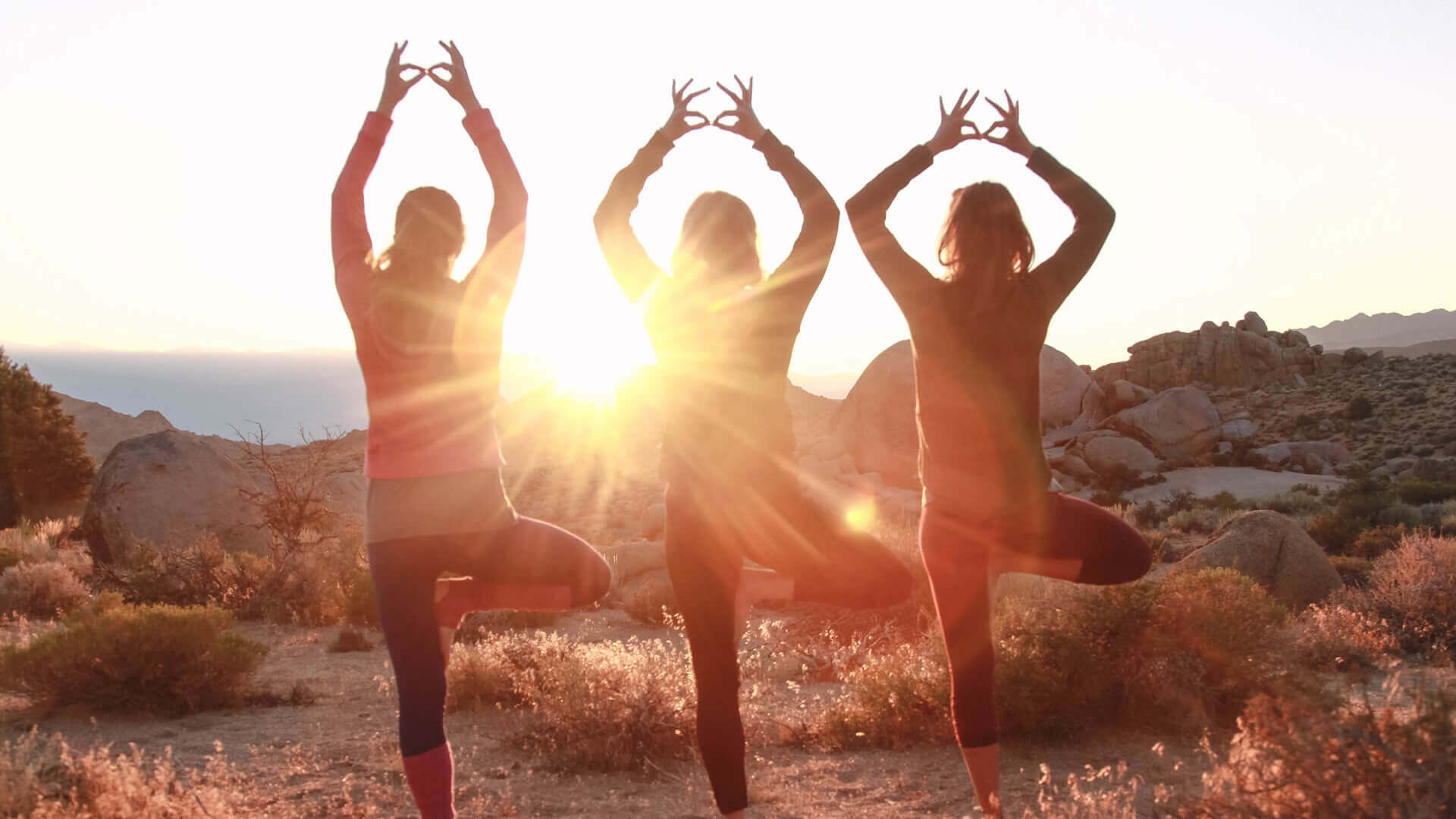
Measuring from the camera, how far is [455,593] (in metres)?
3.41

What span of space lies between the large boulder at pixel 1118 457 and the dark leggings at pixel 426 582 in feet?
107

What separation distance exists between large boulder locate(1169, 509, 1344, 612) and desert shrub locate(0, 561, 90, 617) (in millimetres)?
12336

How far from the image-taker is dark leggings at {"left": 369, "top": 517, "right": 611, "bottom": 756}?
3.04 meters

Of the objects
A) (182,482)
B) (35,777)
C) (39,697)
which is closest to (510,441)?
(182,482)

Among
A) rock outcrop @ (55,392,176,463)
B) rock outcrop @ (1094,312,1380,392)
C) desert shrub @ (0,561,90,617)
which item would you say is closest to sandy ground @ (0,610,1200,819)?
desert shrub @ (0,561,90,617)

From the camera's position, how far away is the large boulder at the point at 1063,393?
40.7 m

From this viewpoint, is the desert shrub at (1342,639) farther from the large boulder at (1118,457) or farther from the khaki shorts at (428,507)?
the large boulder at (1118,457)

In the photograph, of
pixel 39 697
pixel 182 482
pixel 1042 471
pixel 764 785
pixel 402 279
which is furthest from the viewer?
pixel 182 482

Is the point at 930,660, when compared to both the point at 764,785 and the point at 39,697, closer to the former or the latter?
the point at 764,785

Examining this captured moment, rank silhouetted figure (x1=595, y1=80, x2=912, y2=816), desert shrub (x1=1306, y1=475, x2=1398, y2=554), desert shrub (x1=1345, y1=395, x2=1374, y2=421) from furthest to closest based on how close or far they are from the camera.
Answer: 1. desert shrub (x1=1345, y1=395, x2=1374, y2=421)
2. desert shrub (x1=1306, y1=475, x2=1398, y2=554)
3. silhouetted figure (x1=595, y1=80, x2=912, y2=816)

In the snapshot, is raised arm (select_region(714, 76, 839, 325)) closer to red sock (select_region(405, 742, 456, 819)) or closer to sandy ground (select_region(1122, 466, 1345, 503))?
red sock (select_region(405, 742, 456, 819))

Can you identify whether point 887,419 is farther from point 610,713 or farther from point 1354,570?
point 610,713

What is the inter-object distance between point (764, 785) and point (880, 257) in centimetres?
291

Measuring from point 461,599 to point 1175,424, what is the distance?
38.8 m
